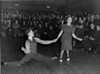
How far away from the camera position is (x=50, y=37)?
14016 mm

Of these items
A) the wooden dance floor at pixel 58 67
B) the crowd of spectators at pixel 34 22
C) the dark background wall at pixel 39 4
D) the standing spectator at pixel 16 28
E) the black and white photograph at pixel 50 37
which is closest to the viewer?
the wooden dance floor at pixel 58 67

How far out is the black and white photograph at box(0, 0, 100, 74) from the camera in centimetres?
636

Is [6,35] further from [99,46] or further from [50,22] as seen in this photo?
[99,46]

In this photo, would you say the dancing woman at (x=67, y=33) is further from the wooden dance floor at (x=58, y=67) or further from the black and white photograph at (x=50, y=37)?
the wooden dance floor at (x=58, y=67)

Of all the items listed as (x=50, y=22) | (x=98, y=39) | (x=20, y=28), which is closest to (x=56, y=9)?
(x=50, y=22)

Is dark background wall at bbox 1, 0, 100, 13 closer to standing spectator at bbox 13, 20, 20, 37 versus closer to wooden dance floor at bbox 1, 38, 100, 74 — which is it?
standing spectator at bbox 13, 20, 20, 37

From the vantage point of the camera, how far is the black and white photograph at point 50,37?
20.9ft

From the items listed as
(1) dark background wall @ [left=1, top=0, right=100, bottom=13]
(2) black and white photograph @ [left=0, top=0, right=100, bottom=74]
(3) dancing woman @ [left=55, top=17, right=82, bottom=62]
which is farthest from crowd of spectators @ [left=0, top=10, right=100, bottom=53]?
(3) dancing woman @ [left=55, top=17, right=82, bottom=62]

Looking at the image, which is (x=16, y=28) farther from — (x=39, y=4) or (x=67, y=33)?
(x=67, y=33)

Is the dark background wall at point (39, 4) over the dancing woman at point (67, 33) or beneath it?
over

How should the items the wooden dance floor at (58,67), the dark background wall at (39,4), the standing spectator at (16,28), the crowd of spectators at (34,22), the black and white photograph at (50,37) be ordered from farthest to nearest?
the dark background wall at (39,4) < the standing spectator at (16,28) < the crowd of spectators at (34,22) < the black and white photograph at (50,37) < the wooden dance floor at (58,67)

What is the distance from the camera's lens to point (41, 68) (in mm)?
6070

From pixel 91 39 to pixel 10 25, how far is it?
8490 millimetres

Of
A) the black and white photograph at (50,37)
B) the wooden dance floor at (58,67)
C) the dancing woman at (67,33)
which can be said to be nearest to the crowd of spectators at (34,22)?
the black and white photograph at (50,37)
